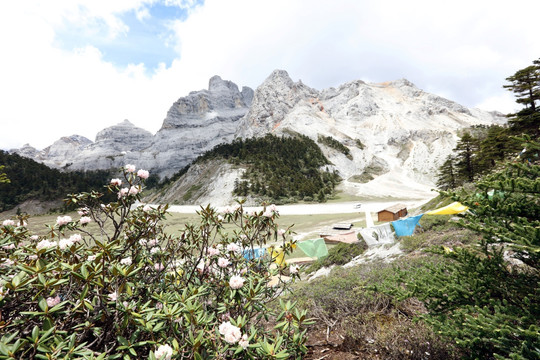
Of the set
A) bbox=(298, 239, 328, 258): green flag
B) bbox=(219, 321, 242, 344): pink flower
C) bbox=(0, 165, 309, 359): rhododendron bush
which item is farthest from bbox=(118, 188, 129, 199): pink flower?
bbox=(298, 239, 328, 258): green flag

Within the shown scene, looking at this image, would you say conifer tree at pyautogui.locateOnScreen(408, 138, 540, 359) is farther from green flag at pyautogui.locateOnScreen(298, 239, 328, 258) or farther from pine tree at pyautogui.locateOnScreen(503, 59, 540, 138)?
pine tree at pyautogui.locateOnScreen(503, 59, 540, 138)

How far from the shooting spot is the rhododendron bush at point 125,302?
6.54 ft

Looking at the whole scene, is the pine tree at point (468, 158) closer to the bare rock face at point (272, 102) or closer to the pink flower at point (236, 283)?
the pink flower at point (236, 283)

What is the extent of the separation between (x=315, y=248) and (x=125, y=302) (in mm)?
12206

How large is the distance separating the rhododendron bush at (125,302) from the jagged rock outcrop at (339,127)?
180 ft

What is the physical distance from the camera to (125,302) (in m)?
2.65

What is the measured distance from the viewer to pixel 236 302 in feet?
9.47

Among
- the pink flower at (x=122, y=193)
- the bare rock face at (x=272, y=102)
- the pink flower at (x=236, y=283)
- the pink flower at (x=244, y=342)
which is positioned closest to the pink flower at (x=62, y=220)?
the pink flower at (x=122, y=193)

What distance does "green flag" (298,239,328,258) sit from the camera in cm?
1331

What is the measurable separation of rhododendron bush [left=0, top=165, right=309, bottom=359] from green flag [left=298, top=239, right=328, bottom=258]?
9.62 m

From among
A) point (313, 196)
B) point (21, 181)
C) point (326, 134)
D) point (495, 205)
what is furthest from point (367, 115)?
point (21, 181)

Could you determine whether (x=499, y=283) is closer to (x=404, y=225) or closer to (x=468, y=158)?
(x=404, y=225)

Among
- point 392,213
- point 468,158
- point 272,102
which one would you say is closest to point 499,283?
point 392,213

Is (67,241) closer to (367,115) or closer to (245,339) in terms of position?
(245,339)
